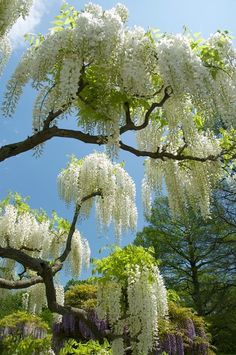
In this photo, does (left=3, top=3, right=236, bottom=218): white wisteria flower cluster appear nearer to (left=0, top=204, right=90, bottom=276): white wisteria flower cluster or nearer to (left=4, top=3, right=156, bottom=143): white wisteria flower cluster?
(left=4, top=3, right=156, bottom=143): white wisteria flower cluster

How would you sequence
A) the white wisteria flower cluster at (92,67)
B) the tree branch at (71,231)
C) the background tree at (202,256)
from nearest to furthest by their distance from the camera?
the white wisteria flower cluster at (92,67) < the tree branch at (71,231) < the background tree at (202,256)

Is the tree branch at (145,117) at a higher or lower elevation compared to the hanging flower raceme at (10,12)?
lower

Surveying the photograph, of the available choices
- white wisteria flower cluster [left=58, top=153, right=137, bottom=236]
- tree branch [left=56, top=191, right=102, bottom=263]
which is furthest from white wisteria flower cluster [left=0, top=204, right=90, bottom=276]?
tree branch [left=56, top=191, right=102, bottom=263]

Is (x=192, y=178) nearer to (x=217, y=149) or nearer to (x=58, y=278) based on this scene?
(x=217, y=149)

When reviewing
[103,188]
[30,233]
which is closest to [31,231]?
[30,233]

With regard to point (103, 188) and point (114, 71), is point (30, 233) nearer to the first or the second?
point (103, 188)

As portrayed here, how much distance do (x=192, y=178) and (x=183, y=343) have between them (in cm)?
656

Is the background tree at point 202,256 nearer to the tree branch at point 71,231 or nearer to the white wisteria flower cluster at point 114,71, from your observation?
the tree branch at point 71,231

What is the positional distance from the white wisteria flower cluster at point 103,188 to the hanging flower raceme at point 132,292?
1558mm

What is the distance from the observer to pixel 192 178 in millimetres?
6523

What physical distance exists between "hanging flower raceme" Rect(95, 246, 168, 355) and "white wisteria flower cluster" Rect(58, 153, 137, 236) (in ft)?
5.11

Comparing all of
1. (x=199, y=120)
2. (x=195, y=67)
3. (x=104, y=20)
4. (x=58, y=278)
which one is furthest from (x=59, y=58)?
(x=58, y=278)

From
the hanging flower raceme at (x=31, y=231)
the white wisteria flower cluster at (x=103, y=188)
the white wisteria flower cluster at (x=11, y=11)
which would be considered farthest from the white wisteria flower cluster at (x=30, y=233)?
the white wisteria flower cluster at (x=11, y=11)

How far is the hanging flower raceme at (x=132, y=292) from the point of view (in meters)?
6.91
